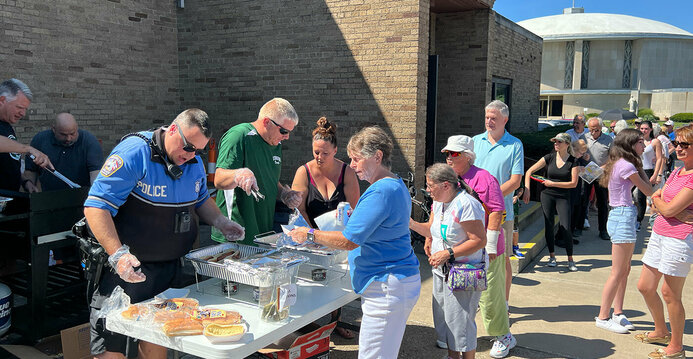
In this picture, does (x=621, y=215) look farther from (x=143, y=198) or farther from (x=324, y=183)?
(x=143, y=198)

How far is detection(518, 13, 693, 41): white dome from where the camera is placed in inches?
2205

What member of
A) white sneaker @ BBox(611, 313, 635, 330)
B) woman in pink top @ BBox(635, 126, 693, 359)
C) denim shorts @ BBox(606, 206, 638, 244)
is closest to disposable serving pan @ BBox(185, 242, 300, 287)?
woman in pink top @ BBox(635, 126, 693, 359)

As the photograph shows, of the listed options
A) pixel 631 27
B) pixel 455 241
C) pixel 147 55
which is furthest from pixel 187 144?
pixel 631 27

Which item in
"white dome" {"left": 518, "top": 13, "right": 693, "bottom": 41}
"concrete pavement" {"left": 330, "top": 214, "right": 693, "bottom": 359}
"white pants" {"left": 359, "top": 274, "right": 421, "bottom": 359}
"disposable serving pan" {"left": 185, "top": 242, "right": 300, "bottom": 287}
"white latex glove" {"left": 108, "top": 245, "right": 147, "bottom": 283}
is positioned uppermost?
"white dome" {"left": 518, "top": 13, "right": 693, "bottom": 41}

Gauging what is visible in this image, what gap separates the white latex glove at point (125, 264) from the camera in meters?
2.56

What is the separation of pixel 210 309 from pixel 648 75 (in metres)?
64.8

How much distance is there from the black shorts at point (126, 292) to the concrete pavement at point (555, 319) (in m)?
1.77

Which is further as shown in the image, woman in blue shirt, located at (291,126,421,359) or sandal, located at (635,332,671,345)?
sandal, located at (635,332,671,345)

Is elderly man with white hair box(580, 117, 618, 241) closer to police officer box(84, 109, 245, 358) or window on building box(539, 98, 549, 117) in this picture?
police officer box(84, 109, 245, 358)

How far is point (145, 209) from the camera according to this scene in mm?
2865

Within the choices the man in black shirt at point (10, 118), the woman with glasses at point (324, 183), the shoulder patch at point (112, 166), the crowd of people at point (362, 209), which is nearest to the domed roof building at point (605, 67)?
the crowd of people at point (362, 209)

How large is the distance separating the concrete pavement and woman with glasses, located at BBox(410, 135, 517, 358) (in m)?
0.24

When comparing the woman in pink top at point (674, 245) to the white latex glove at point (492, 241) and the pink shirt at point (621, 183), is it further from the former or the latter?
the white latex glove at point (492, 241)

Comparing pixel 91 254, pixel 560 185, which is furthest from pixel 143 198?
pixel 560 185
